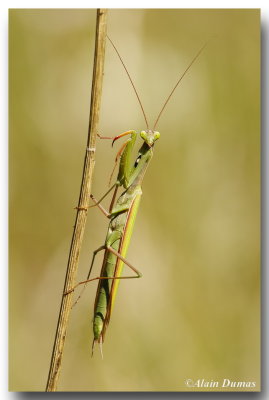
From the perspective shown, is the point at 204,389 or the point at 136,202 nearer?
the point at 136,202

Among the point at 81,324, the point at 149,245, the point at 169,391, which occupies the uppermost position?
the point at 149,245

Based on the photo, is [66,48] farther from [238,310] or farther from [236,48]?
[238,310]

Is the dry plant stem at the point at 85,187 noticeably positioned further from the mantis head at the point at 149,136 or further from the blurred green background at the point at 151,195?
the blurred green background at the point at 151,195

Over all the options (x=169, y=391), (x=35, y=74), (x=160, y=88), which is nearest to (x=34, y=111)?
(x=35, y=74)

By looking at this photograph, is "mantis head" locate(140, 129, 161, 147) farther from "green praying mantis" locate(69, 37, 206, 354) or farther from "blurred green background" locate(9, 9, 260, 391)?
"blurred green background" locate(9, 9, 260, 391)

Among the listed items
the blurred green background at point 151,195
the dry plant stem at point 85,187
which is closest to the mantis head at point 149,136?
the dry plant stem at point 85,187

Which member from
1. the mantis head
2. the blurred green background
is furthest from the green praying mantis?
the blurred green background
